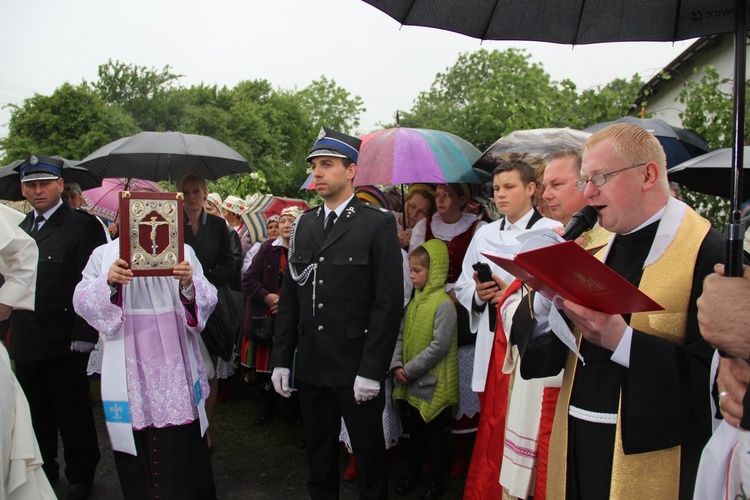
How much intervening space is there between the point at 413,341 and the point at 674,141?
13.0 ft

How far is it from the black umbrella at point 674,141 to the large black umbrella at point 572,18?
13.3ft

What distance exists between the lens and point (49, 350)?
4395 mm

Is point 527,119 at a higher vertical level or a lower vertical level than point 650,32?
higher

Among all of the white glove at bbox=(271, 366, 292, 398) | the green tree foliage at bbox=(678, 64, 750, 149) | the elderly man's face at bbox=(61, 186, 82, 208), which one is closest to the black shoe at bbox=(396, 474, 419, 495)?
the white glove at bbox=(271, 366, 292, 398)

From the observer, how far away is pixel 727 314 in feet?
4.84

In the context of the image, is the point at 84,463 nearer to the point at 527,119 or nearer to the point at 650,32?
the point at 650,32

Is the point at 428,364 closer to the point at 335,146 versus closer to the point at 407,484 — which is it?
the point at 407,484

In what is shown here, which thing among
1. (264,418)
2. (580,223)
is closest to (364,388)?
(580,223)

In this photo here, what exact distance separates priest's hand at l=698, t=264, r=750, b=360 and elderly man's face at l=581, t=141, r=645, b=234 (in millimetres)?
526

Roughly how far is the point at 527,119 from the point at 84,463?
248 inches

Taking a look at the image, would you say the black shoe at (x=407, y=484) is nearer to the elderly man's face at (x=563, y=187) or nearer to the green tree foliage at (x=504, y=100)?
the elderly man's face at (x=563, y=187)

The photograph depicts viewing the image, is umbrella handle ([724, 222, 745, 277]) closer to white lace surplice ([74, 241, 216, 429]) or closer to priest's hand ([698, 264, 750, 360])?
priest's hand ([698, 264, 750, 360])

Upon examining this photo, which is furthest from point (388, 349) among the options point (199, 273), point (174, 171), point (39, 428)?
point (174, 171)

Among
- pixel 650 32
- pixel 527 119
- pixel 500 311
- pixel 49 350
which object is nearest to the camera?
pixel 650 32
